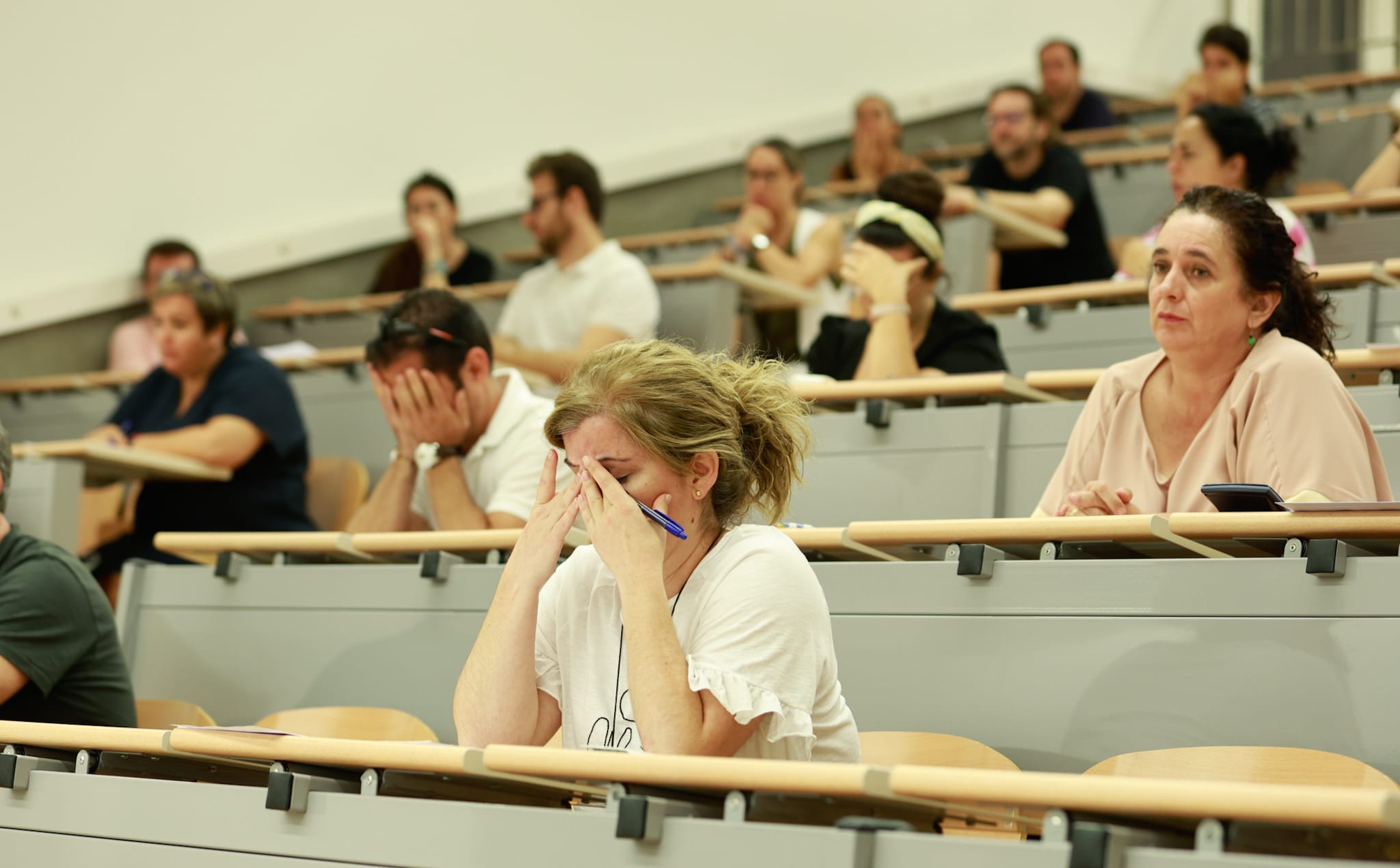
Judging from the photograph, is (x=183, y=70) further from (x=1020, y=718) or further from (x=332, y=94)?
(x=1020, y=718)

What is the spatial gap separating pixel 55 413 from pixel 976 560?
3.31 m

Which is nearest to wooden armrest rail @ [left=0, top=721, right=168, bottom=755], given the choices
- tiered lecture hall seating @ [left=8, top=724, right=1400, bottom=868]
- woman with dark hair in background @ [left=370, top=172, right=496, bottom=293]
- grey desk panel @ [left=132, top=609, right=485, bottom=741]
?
tiered lecture hall seating @ [left=8, top=724, right=1400, bottom=868]

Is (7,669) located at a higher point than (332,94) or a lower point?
lower

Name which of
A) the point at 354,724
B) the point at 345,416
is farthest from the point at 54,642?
the point at 345,416

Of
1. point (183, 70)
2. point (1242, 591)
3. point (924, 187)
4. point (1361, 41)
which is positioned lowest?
point (1242, 591)

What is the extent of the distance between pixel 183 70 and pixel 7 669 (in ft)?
10.9

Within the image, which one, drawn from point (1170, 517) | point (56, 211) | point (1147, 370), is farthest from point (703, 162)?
point (1170, 517)

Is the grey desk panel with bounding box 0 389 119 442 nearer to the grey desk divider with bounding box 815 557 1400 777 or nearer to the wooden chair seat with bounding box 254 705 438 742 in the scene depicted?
the wooden chair seat with bounding box 254 705 438 742

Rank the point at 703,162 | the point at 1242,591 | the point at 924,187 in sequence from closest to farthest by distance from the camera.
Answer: the point at 1242,591, the point at 924,187, the point at 703,162

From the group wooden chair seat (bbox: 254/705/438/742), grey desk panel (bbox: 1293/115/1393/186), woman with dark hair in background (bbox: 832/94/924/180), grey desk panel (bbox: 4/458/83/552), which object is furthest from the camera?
woman with dark hair in background (bbox: 832/94/924/180)

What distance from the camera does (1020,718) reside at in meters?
1.96

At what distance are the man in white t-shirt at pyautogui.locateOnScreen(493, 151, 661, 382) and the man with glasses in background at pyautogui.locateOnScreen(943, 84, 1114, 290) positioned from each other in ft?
2.82

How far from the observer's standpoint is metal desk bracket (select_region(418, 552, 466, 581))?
2.46 metres

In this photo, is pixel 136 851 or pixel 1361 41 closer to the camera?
pixel 136 851
